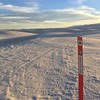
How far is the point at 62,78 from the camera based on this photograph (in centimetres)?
840

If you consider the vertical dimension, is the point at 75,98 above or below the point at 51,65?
below

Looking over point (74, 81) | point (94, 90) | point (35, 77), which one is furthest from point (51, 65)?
point (94, 90)

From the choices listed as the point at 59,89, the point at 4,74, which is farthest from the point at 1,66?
the point at 59,89

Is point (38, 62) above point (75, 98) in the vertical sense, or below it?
above

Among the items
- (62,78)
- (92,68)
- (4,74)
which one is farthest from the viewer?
(92,68)

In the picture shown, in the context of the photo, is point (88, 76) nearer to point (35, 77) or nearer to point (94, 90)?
point (94, 90)

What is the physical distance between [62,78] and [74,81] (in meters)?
0.65

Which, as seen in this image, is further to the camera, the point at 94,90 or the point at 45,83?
the point at 45,83

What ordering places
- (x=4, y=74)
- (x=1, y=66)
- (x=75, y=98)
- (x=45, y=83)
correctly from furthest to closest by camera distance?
(x=1, y=66)
(x=4, y=74)
(x=45, y=83)
(x=75, y=98)

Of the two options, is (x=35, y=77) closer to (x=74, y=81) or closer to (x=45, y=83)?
(x=45, y=83)

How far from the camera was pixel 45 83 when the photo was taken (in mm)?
7871

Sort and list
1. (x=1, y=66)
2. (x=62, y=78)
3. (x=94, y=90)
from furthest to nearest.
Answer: (x=1, y=66) < (x=62, y=78) < (x=94, y=90)

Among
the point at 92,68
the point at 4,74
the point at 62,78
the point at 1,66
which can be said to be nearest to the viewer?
the point at 62,78

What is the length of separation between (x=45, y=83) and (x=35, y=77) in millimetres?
882
